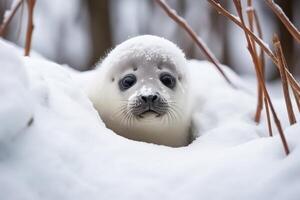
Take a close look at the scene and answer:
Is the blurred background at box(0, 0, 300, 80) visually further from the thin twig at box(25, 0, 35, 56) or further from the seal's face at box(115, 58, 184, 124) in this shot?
the thin twig at box(25, 0, 35, 56)

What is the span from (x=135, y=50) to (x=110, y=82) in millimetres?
256

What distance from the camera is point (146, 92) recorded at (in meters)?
2.82

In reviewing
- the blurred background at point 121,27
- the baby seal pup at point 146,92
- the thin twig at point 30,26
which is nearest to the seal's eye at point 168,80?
the baby seal pup at point 146,92

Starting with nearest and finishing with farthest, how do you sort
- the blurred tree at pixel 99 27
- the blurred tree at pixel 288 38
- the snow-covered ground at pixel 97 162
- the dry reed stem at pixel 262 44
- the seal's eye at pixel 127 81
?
the snow-covered ground at pixel 97 162
the dry reed stem at pixel 262 44
the seal's eye at pixel 127 81
the blurred tree at pixel 288 38
the blurred tree at pixel 99 27

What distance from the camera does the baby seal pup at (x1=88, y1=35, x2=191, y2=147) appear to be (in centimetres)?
290

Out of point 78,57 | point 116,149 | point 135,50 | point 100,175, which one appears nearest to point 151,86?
point 135,50

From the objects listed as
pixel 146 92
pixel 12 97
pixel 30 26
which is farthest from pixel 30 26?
pixel 12 97

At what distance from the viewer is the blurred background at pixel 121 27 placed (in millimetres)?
6953

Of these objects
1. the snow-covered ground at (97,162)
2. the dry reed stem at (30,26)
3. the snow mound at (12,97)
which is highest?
the dry reed stem at (30,26)

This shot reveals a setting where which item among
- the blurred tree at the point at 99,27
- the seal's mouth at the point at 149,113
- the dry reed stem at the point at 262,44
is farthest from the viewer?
the blurred tree at the point at 99,27

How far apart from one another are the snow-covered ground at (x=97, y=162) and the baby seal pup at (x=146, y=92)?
2.53 ft

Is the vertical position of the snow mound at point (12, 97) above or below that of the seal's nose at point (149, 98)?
below

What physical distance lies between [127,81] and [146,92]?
223mm

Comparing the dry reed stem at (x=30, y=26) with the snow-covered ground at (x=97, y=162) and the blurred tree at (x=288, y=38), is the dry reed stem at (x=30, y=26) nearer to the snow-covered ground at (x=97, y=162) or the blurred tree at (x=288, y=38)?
the snow-covered ground at (x=97, y=162)
